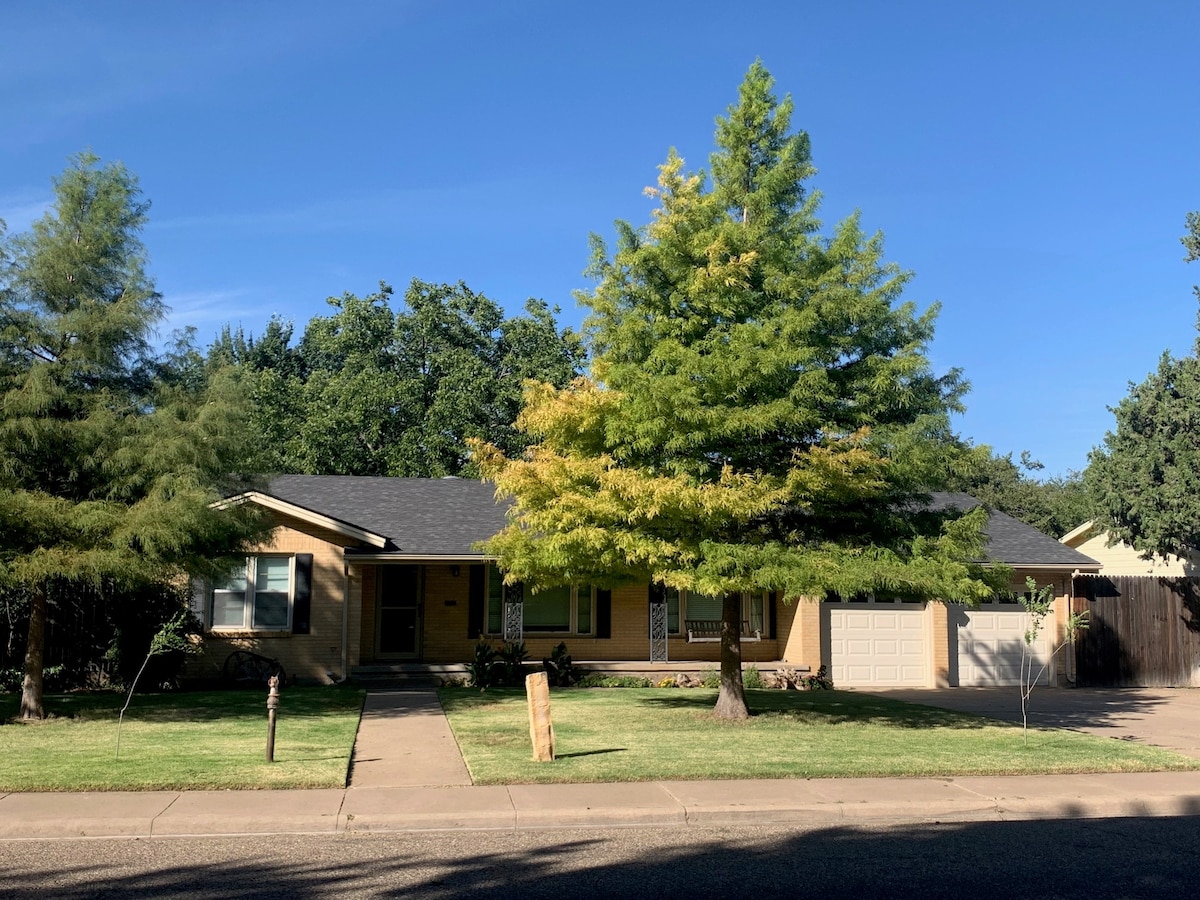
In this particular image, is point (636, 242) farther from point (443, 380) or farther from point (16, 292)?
point (443, 380)

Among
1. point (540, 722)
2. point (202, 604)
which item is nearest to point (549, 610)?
point (202, 604)

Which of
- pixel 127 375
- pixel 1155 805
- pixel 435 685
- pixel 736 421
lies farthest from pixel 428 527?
pixel 1155 805

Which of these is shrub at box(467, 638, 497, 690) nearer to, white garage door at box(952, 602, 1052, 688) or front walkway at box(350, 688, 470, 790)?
front walkway at box(350, 688, 470, 790)

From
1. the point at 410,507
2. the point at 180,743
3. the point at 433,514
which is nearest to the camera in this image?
the point at 180,743

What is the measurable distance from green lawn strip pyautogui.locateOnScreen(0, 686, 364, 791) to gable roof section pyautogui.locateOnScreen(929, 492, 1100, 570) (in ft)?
43.5

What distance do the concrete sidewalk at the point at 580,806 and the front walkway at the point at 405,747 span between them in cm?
50

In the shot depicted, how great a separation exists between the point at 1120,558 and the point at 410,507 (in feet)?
65.1

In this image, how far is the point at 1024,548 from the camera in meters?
23.4

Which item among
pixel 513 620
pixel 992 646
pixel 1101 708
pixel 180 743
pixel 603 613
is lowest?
pixel 1101 708

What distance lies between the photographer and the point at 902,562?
13.8 metres

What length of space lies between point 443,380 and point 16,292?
2433 centimetres

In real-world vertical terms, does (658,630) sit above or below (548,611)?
below

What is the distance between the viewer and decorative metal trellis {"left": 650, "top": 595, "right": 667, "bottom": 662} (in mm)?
22125

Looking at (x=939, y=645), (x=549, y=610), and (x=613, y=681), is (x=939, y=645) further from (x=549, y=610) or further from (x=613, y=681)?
(x=549, y=610)
